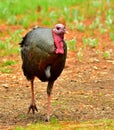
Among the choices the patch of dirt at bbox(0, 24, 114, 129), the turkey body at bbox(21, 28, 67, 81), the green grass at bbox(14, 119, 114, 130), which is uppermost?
the turkey body at bbox(21, 28, 67, 81)

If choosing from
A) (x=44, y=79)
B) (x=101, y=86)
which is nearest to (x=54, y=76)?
(x=44, y=79)

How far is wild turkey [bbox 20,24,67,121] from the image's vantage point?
816cm

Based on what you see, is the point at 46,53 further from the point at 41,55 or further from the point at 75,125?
the point at 75,125

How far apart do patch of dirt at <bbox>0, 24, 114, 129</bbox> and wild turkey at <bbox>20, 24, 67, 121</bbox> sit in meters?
0.57

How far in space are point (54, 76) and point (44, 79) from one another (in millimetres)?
141

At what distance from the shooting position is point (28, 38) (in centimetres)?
866

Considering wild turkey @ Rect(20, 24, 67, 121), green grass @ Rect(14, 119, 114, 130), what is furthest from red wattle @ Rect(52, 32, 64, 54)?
green grass @ Rect(14, 119, 114, 130)

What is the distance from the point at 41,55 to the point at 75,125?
1007 millimetres

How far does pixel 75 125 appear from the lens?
26.7 ft

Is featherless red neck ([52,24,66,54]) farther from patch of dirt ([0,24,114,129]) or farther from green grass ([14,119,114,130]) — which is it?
patch of dirt ([0,24,114,129])

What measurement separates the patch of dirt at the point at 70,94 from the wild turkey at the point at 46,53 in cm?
57

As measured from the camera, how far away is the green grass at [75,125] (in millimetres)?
7941

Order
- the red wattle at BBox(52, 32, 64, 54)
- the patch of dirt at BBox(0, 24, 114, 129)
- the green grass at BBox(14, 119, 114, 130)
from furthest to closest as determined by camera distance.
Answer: the patch of dirt at BBox(0, 24, 114, 129), the red wattle at BBox(52, 32, 64, 54), the green grass at BBox(14, 119, 114, 130)

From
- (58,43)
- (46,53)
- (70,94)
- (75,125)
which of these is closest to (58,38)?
(58,43)
